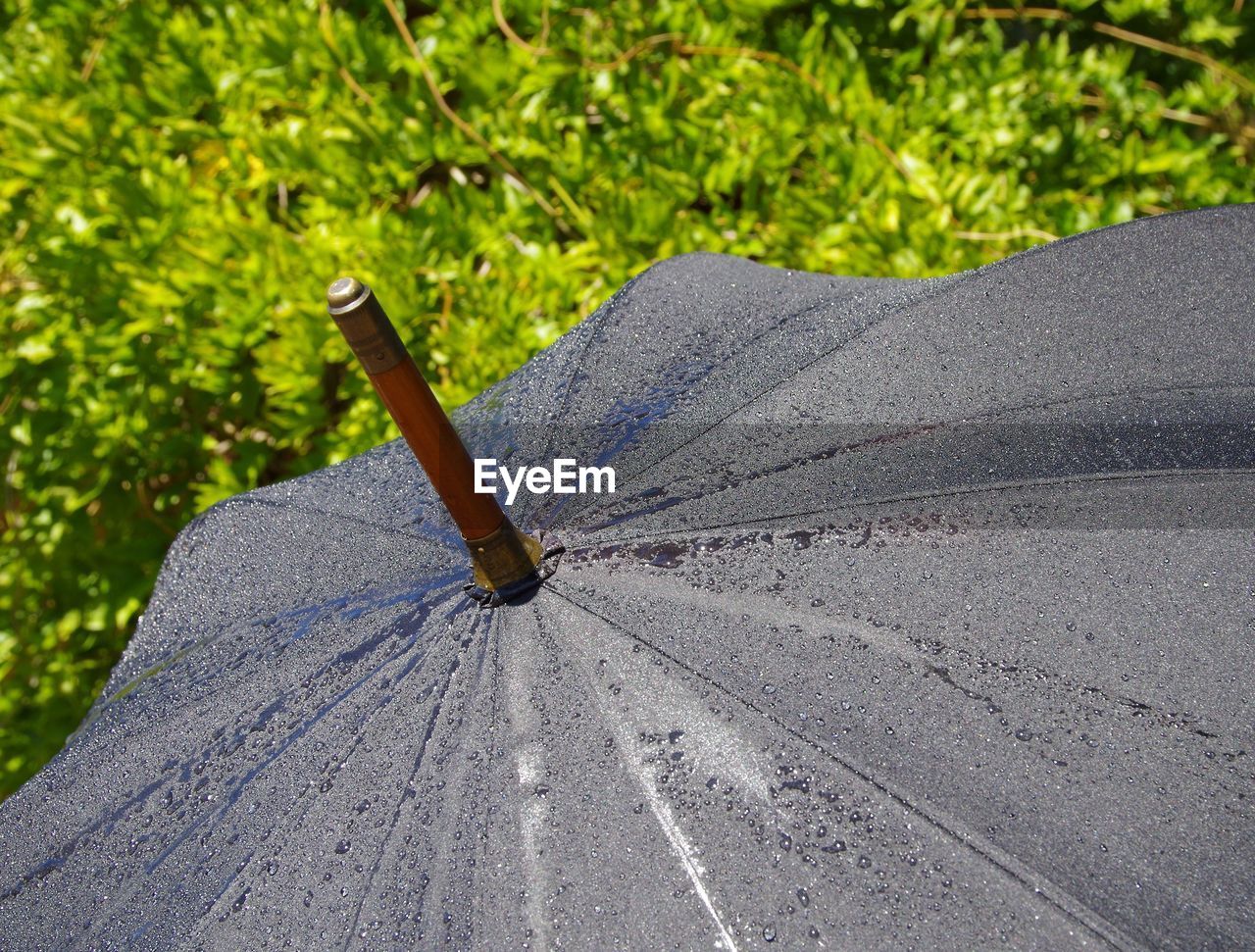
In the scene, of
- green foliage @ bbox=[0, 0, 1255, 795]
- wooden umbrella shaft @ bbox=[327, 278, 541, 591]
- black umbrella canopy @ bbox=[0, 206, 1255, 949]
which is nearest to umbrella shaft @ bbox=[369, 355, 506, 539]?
wooden umbrella shaft @ bbox=[327, 278, 541, 591]

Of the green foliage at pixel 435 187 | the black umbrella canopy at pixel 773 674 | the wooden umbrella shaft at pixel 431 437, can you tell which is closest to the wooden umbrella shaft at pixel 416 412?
the wooden umbrella shaft at pixel 431 437

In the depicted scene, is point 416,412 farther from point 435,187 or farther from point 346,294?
point 435,187

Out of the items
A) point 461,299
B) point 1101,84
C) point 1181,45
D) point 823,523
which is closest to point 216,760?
point 823,523

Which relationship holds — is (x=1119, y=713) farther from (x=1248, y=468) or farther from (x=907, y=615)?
(x=1248, y=468)

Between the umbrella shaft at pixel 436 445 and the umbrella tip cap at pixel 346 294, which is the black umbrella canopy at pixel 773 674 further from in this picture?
the umbrella tip cap at pixel 346 294

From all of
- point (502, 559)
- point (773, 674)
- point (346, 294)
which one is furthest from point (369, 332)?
point (773, 674)
